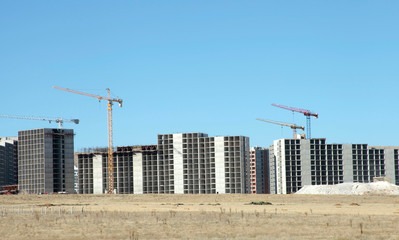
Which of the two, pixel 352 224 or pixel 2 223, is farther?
pixel 2 223

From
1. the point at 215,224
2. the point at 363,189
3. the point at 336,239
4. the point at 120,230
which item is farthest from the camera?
the point at 363,189

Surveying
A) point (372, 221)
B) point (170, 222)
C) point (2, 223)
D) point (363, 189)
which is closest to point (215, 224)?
point (170, 222)

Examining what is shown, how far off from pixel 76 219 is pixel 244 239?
23.6 metres

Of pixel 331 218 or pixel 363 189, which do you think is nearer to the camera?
pixel 331 218

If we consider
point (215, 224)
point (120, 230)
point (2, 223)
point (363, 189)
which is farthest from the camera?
point (363, 189)

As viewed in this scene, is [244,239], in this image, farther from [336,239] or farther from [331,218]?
[331,218]

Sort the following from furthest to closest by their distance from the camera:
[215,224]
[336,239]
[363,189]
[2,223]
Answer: [363,189]
[2,223]
[215,224]
[336,239]

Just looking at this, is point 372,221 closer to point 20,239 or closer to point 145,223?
point 145,223

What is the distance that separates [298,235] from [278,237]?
2022 millimetres

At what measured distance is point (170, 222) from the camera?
6050 cm

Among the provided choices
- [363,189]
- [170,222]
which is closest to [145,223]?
[170,222]

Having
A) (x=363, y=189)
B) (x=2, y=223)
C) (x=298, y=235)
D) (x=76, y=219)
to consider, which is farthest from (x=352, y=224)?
(x=363, y=189)

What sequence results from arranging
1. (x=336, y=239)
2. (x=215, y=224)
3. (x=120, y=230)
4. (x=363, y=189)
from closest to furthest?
(x=336, y=239)
(x=120, y=230)
(x=215, y=224)
(x=363, y=189)

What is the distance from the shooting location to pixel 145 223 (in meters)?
59.5
